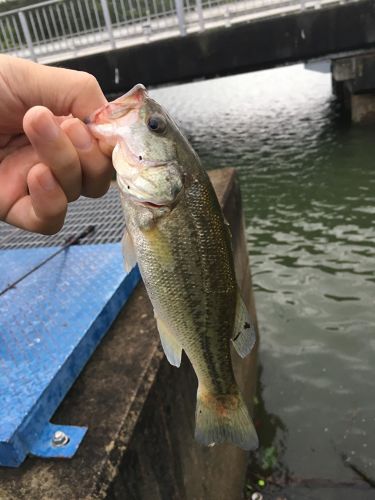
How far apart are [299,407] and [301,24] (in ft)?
34.7

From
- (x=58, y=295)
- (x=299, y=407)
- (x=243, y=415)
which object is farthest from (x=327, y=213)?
(x=243, y=415)

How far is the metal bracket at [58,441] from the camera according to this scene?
7.57ft

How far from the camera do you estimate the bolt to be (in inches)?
92.2

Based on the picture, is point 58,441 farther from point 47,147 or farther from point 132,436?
point 47,147

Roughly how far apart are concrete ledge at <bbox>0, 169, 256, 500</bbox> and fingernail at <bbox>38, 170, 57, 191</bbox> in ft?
4.25

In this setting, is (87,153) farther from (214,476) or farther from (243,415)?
(214,476)

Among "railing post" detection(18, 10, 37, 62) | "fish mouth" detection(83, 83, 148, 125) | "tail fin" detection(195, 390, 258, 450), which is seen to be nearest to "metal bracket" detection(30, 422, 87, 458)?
"tail fin" detection(195, 390, 258, 450)

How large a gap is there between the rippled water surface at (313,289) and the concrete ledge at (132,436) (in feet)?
4.09

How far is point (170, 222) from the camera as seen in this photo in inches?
73.1

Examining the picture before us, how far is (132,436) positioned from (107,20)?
13813 millimetres

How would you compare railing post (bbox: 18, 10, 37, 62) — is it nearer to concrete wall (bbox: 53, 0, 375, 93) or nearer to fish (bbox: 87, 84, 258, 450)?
concrete wall (bbox: 53, 0, 375, 93)

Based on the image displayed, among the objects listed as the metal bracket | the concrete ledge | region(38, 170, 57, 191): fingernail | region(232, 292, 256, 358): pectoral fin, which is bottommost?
the concrete ledge

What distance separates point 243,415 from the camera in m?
2.11

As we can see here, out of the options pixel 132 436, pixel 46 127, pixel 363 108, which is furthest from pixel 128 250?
pixel 363 108
